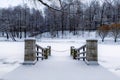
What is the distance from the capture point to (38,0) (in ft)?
32.1

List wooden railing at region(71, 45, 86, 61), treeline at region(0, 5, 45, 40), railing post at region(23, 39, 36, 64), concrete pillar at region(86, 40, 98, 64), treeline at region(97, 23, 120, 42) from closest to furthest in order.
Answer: railing post at region(23, 39, 36, 64) → concrete pillar at region(86, 40, 98, 64) → wooden railing at region(71, 45, 86, 61) → treeline at region(97, 23, 120, 42) → treeline at region(0, 5, 45, 40)

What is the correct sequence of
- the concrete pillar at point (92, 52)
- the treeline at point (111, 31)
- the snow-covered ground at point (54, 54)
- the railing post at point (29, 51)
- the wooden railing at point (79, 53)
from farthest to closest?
the treeline at point (111, 31) < the wooden railing at point (79, 53) < the concrete pillar at point (92, 52) < the railing post at point (29, 51) < the snow-covered ground at point (54, 54)

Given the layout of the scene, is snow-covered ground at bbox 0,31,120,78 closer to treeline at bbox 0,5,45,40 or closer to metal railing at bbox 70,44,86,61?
metal railing at bbox 70,44,86,61

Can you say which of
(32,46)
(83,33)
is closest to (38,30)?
(83,33)

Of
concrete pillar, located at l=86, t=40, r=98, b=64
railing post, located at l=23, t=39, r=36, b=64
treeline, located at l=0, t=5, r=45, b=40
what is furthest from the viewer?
treeline, located at l=0, t=5, r=45, b=40

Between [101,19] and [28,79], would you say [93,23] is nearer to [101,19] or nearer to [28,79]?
[101,19]

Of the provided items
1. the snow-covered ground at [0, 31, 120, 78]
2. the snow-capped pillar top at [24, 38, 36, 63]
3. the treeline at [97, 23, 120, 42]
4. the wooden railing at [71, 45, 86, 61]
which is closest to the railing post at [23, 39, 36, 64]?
the snow-capped pillar top at [24, 38, 36, 63]

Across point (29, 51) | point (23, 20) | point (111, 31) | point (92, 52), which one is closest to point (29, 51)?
point (29, 51)

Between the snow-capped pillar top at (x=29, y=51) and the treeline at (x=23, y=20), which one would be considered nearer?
the snow-capped pillar top at (x=29, y=51)

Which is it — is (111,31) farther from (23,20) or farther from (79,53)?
(79,53)

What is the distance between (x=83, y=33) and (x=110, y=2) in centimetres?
6500

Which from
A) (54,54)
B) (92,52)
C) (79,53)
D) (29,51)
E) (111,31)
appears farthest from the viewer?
(111,31)

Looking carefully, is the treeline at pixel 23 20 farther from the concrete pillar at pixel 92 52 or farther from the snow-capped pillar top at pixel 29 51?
the concrete pillar at pixel 92 52

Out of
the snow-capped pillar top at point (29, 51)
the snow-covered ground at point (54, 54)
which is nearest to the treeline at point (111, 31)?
the snow-covered ground at point (54, 54)
